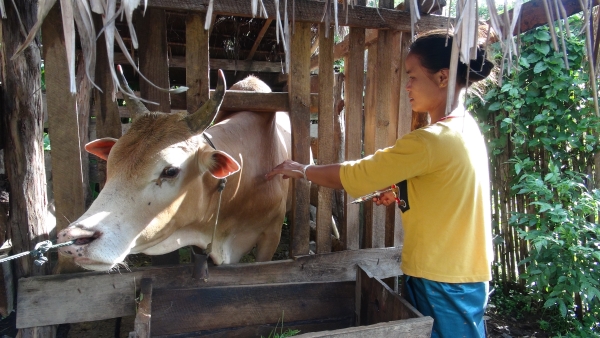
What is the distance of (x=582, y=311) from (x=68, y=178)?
4217mm

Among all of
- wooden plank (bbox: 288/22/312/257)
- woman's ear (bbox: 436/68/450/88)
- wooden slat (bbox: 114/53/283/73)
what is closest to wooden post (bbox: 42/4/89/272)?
wooden plank (bbox: 288/22/312/257)

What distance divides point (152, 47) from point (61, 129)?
0.68 metres

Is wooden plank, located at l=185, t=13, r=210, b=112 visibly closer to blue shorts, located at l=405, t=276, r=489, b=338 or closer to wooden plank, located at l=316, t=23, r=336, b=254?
wooden plank, located at l=316, t=23, r=336, b=254

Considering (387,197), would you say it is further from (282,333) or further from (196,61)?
(196,61)

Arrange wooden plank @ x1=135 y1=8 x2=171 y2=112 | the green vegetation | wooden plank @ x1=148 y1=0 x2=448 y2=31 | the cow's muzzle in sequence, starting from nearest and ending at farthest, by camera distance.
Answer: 1. the cow's muzzle
2. wooden plank @ x1=148 y1=0 x2=448 y2=31
3. wooden plank @ x1=135 y1=8 x2=171 y2=112
4. the green vegetation

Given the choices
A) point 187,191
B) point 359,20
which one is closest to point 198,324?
point 187,191

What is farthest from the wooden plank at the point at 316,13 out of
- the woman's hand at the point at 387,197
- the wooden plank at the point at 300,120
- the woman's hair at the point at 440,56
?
the woman's hand at the point at 387,197

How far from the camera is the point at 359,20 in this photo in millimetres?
2721

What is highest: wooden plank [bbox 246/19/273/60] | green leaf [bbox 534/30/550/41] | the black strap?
wooden plank [bbox 246/19/273/60]

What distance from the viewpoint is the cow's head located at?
176 cm

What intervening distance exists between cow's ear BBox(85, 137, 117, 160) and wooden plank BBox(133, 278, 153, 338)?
74cm

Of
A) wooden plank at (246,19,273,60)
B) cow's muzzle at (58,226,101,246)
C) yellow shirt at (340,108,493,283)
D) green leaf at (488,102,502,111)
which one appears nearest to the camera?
cow's muzzle at (58,226,101,246)

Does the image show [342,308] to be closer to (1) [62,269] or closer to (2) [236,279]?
(2) [236,279]

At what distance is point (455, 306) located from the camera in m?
1.98
